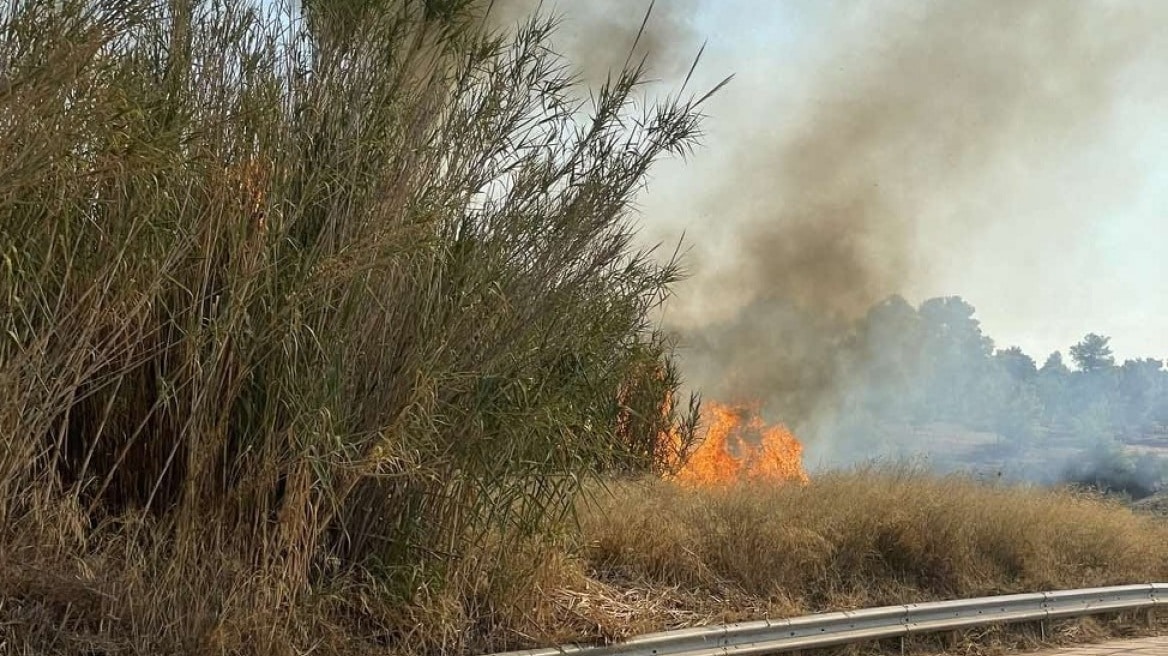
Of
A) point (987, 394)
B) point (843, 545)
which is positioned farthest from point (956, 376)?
point (843, 545)

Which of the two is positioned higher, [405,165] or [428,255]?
[405,165]

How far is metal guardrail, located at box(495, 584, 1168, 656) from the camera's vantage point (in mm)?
6402

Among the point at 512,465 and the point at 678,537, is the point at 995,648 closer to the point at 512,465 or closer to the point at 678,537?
the point at 678,537

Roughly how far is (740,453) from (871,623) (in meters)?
8.57

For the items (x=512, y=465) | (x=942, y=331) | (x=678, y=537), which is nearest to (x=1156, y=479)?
(x=942, y=331)

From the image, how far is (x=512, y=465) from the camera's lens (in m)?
6.08

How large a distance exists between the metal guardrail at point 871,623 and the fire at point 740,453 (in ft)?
9.24

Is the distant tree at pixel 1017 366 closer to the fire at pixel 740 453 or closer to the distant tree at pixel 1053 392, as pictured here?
the distant tree at pixel 1053 392

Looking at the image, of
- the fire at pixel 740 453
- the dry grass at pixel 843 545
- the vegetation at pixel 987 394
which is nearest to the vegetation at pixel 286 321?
the dry grass at pixel 843 545

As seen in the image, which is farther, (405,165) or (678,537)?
(678,537)

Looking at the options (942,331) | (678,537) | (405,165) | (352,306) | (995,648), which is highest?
(942,331)

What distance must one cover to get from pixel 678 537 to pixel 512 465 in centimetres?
230

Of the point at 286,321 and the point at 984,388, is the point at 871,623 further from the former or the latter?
the point at 984,388

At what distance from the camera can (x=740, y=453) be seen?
640 inches
